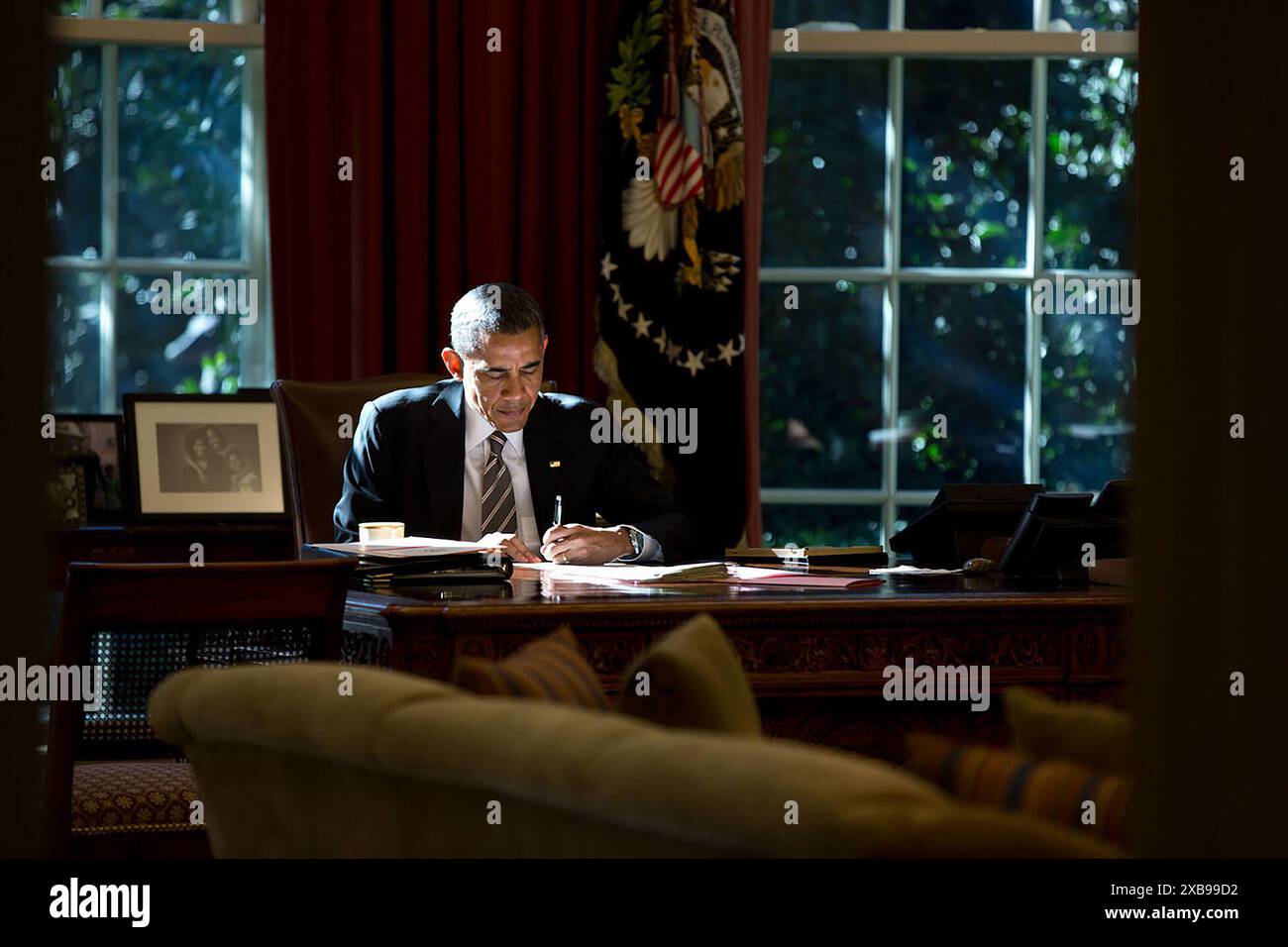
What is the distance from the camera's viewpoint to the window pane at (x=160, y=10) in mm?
5230

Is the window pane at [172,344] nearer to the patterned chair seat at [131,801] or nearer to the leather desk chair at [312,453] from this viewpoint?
the leather desk chair at [312,453]

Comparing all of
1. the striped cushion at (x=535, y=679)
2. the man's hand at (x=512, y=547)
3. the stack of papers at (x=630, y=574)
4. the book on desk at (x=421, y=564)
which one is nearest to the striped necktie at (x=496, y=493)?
the man's hand at (x=512, y=547)

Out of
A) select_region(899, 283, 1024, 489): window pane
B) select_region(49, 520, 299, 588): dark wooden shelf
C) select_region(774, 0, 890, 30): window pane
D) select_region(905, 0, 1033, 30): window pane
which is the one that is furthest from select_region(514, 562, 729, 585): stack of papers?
select_region(905, 0, 1033, 30): window pane

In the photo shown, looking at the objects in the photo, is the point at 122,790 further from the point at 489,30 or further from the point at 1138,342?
the point at 489,30

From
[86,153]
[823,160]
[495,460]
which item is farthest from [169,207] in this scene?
[823,160]

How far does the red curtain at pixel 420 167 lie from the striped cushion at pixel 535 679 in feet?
11.3

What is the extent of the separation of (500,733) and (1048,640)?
6.08ft

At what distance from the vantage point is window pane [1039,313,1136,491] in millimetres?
5672

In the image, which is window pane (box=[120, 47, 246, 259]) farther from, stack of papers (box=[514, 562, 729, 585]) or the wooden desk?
the wooden desk

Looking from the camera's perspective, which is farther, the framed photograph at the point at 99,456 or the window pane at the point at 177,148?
the window pane at the point at 177,148

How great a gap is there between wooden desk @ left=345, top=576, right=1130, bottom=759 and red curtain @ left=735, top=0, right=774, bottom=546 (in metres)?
Result: 2.15

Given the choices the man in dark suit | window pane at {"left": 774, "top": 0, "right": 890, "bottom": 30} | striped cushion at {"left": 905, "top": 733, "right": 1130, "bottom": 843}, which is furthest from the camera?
window pane at {"left": 774, "top": 0, "right": 890, "bottom": 30}

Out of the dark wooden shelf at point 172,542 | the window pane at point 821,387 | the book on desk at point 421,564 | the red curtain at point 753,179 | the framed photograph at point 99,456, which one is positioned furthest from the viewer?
the window pane at point 821,387
